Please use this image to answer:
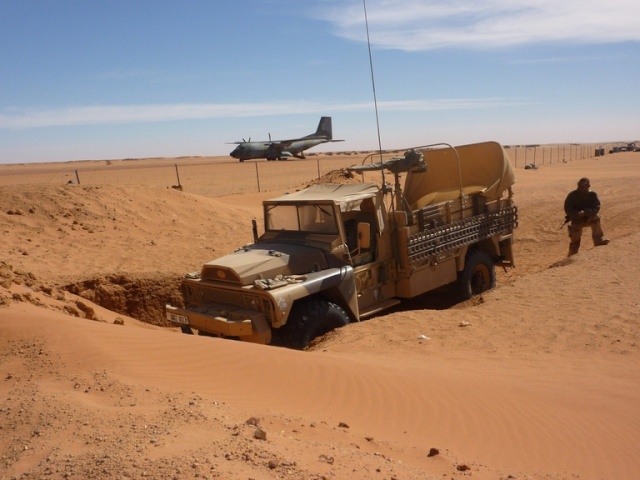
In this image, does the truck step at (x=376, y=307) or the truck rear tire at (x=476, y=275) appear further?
the truck rear tire at (x=476, y=275)

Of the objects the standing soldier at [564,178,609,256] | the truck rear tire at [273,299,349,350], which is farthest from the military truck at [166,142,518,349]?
the standing soldier at [564,178,609,256]

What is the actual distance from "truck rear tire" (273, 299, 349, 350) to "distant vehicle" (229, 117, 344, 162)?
139 ft

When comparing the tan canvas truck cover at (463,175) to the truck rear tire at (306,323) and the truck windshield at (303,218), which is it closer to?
the truck windshield at (303,218)

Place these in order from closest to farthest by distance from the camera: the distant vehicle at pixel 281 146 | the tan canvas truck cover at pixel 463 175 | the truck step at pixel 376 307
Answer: the truck step at pixel 376 307
the tan canvas truck cover at pixel 463 175
the distant vehicle at pixel 281 146

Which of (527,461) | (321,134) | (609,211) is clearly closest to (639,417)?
(527,461)

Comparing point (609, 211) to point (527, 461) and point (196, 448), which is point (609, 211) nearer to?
point (527, 461)

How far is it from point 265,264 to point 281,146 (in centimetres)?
4538

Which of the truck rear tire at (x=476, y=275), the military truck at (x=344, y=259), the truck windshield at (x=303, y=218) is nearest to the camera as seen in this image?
the military truck at (x=344, y=259)

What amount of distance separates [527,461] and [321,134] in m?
53.8

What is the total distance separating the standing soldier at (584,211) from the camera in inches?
→ 453

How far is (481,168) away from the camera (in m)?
10.6

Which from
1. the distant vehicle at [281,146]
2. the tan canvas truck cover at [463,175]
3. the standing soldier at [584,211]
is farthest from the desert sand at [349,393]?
the distant vehicle at [281,146]

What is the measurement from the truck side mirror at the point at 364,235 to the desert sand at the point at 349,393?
1.03 metres

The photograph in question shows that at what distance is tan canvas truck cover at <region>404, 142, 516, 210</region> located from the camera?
10.2 metres
